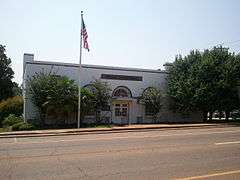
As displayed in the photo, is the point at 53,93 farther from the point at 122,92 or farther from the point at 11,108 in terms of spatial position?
the point at 11,108

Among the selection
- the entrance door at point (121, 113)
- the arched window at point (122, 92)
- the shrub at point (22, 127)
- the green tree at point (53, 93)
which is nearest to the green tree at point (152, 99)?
the arched window at point (122, 92)

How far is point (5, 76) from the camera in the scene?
62750 mm

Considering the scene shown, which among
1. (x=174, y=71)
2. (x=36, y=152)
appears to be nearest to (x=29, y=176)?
(x=36, y=152)

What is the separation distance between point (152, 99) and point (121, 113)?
3333mm

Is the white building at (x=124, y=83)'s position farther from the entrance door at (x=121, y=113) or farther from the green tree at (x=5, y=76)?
the green tree at (x=5, y=76)

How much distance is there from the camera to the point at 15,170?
973 centimetres

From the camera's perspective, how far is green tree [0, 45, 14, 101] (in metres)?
62.0

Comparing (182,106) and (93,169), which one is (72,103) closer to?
(182,106)

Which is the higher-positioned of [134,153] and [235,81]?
[235,81]

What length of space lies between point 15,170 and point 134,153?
4.26 meters

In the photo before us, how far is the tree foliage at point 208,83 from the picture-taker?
112 ft

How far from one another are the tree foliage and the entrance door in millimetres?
4713

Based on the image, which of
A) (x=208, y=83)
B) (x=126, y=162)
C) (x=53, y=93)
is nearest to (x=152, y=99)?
(x=208, y=83)

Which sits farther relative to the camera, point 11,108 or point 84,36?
point 11,108
